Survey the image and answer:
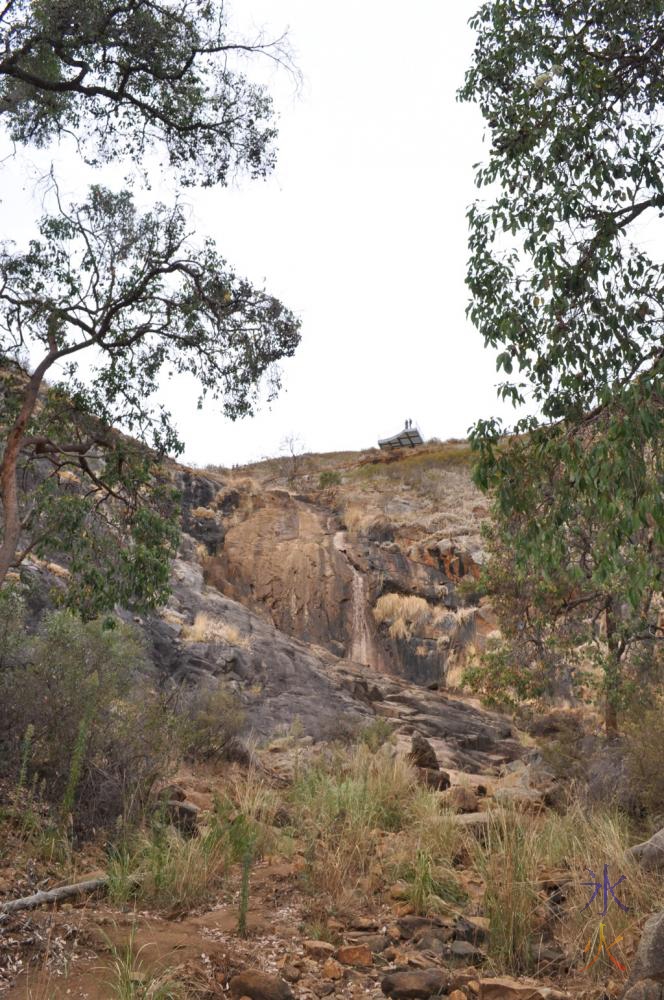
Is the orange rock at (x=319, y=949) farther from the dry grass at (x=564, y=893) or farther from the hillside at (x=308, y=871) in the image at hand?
the dry grass at (x=564, y=893)

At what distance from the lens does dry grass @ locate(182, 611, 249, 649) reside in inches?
742

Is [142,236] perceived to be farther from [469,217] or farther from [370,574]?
[370,574]

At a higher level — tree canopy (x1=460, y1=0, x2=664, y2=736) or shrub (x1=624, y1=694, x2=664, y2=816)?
tree canopy (x1=460, y1=0, x2=664, y2=736)

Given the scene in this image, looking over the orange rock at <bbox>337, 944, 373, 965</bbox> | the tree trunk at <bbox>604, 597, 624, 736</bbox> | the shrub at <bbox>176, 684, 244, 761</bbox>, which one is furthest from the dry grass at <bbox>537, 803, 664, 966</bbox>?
the tree trunk at <bbox>604, 597, 624, 736</bbox>

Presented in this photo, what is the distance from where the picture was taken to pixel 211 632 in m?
19.4

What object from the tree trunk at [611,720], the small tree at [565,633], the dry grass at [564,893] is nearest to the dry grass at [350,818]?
the dry grass at [564,893]

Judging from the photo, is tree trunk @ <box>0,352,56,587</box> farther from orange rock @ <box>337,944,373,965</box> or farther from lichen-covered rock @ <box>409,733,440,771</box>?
lichen-covered rock @ <box>409,733,440,771</box>

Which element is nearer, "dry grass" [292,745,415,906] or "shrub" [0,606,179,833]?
"dry grass" [292,745,415,906]

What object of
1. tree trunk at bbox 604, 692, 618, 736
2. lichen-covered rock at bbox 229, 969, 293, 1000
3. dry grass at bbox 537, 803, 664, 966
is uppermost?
lichen-covered rock at bbox 229, 969, 293, 1000

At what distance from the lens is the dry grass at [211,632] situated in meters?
18.8

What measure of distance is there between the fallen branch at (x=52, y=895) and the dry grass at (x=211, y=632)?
13.1 m

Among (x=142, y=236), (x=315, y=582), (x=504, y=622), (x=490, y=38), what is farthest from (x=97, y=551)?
(x=315, y=582)

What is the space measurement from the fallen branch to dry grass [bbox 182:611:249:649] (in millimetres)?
13080

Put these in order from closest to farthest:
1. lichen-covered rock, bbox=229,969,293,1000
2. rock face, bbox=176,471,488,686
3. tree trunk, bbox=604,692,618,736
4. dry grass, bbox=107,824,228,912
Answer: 1. lichen-covered rock, bbox=229,969,293,1000
2. dry grass, bbox=107,824,228,912
3. tree trunk, bbox=604,692,618,736
4. rock face, bbox=176,471,488,686
